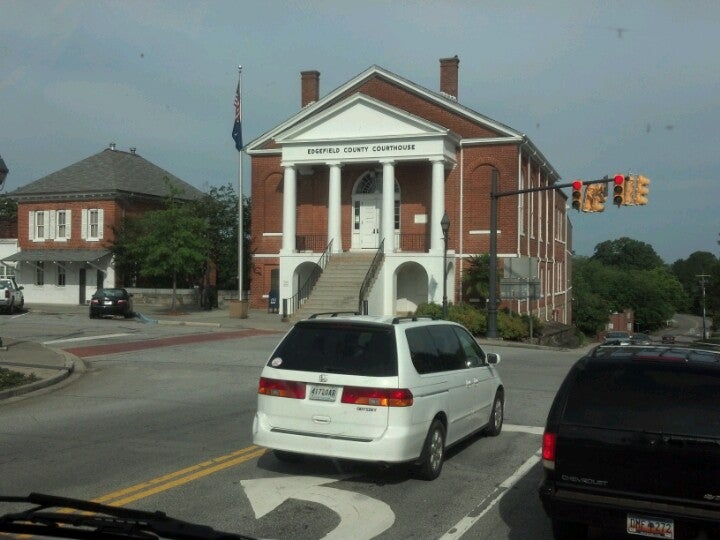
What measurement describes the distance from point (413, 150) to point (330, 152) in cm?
392

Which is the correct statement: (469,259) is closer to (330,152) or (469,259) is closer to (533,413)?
(330,152)

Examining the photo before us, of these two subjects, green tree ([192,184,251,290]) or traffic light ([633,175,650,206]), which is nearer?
traffic light ([633,175,650,206])

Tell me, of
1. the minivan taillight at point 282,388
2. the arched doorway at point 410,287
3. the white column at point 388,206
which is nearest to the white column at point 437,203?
the white column at point 388,206

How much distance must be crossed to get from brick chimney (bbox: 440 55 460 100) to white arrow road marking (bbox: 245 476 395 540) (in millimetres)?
36279

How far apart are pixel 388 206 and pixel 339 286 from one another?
Answer: 4374mm

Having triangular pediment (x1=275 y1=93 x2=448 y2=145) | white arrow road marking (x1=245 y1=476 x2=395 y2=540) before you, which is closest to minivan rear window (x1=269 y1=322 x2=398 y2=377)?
white arrow road marking (x1=245 y1=476 x2=395 y2=540)

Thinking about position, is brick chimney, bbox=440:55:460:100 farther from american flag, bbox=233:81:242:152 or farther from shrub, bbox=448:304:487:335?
shrub, bbox=448:304:487:335

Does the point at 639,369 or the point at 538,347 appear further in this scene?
the point at 538,347

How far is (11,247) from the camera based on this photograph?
2174 inches

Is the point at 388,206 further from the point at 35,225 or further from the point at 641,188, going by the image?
the point at 35,225

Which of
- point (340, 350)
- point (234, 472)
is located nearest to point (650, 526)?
point (340, 350)

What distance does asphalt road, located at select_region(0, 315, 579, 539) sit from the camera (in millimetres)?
7234

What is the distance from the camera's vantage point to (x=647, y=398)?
605 cm

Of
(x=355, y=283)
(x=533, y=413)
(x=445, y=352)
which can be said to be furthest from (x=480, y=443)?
(x=355, y=283)
